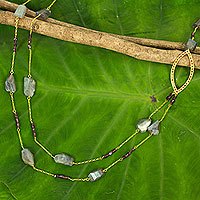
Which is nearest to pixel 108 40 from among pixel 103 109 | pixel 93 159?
pixel 103 109

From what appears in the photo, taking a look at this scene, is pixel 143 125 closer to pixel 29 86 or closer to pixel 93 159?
pixel 93 159

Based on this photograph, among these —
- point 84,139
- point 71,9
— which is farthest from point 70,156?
point 71,9

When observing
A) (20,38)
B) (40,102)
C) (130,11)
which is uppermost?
(130,11)

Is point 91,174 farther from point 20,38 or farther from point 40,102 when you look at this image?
point 20,38

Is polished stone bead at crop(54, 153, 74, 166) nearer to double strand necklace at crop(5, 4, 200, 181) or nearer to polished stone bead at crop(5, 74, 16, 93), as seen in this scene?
double strand necklace at crop(5, 4, 200, 181)

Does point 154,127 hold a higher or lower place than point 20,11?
lower

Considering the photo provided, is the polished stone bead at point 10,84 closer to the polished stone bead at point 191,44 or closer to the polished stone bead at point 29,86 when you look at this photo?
the polished stone bead at point 29,86

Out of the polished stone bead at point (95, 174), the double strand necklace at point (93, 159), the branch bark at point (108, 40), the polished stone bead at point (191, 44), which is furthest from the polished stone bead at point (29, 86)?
the polished stone bead at point (191, 44)
